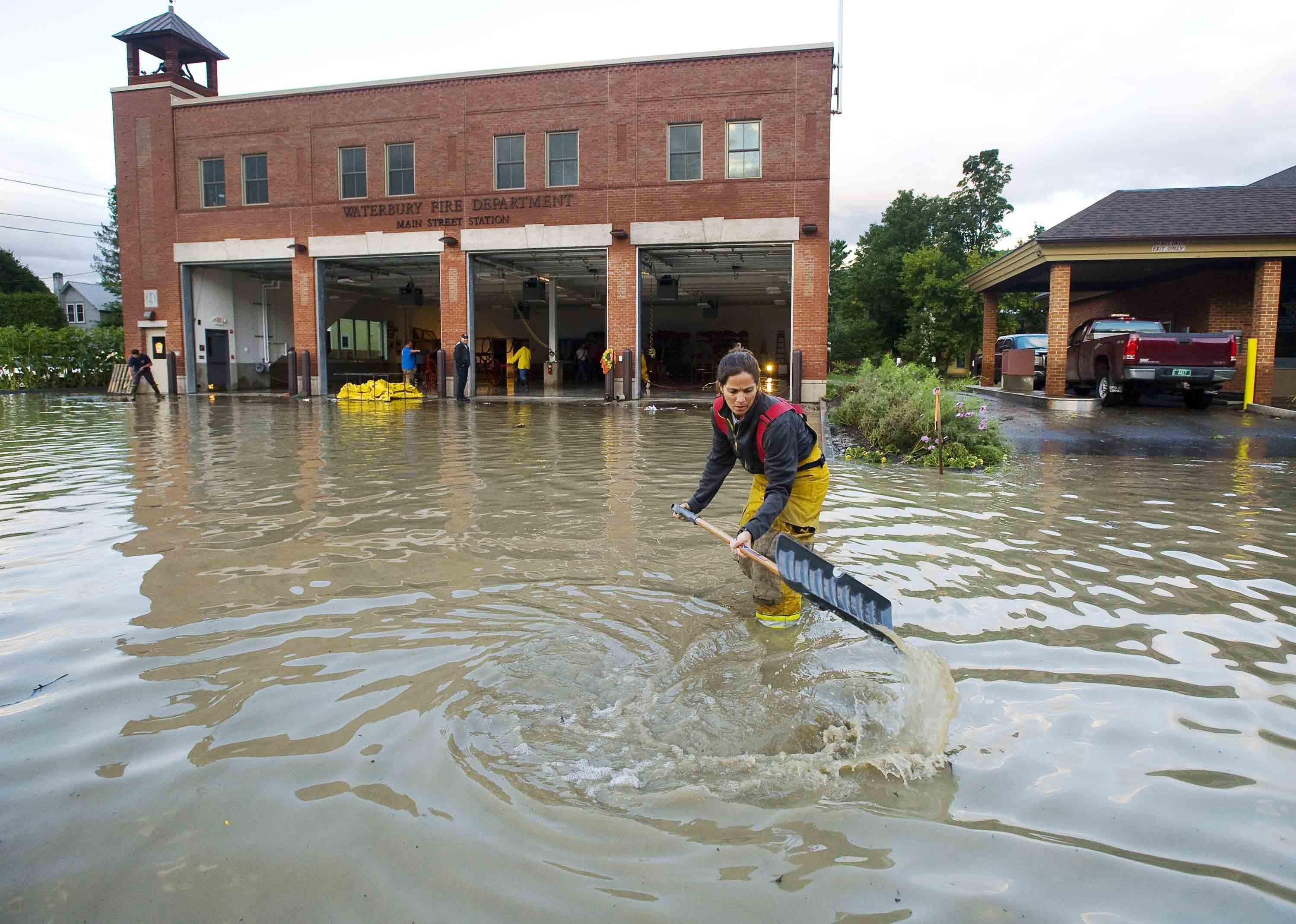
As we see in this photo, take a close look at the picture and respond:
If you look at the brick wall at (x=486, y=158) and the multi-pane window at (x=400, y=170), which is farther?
the multi-pane window at (x=400, y=170)

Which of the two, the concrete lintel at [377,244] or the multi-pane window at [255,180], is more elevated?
the multi-pane window at [255,180]

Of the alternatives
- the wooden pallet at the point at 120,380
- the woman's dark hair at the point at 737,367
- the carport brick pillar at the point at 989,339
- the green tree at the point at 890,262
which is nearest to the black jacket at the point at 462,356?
the wooden pallet at the point at 120,380

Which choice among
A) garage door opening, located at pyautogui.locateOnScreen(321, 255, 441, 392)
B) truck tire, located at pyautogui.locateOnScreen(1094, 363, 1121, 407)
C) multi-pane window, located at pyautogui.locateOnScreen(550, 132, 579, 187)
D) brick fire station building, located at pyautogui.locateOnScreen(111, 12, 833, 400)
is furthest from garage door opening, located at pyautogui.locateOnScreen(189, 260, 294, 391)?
truck tire, located at pyautogui.locateOnScreen(1094, 363, 1121, 407)

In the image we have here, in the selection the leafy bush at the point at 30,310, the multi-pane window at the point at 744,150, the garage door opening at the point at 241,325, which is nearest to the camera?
the multi-pane window at the point at 744,150

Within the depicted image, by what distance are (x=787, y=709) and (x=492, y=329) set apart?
3951cm

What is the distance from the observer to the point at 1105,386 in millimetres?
18359

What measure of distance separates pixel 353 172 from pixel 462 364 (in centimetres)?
748

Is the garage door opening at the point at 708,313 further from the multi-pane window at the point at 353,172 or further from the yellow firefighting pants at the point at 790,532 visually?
the yellow firefighting pants at the point at 790,532

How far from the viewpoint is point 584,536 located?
7.08 m

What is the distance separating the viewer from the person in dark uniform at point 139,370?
27578mm

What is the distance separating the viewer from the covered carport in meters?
18.3

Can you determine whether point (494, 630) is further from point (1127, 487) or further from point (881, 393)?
point (881, 393)

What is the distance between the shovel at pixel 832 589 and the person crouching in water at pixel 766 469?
0.31m

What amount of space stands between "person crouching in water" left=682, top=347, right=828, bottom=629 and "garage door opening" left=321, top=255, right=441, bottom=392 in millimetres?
23575
